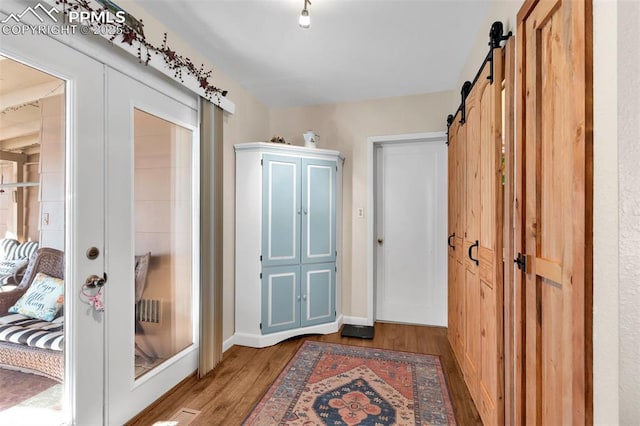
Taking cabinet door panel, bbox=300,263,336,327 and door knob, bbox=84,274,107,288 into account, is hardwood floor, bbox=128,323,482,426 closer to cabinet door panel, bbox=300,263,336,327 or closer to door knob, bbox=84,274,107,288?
cabinet door panel, bbox=300,263,336,327

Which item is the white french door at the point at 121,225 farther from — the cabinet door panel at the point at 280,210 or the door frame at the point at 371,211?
the door frame at the point at 371,211

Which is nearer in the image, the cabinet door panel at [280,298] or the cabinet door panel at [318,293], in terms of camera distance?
the cabinet door panel at [280,298]

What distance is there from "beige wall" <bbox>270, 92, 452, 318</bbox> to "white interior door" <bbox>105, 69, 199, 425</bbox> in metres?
1.64

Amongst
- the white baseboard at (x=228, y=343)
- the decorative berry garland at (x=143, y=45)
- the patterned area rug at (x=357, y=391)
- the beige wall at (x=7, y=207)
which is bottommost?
the patterned area rug at (x=357, y=391)

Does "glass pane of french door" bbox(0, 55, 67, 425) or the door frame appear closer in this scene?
"glass pane of french door" bbox(0, 55, 67, 425)

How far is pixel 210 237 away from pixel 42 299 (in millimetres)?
1136

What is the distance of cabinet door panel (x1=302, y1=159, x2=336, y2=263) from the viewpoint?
10.2 ft

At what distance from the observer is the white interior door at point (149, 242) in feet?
5.76

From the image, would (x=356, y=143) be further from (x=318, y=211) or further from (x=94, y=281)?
(x=94, y=281)

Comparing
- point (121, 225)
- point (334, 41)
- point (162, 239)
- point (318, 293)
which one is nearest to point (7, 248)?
point (121, 225)

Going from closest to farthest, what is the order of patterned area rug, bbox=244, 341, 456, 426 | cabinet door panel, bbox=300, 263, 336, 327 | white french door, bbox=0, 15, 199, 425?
1. white french door, bbox=0, 15, 199, 425
2. patterned area rug, bbox=244, 341, 456, 426
3. cabinet door panel, bbox=300, 263, 336, 327

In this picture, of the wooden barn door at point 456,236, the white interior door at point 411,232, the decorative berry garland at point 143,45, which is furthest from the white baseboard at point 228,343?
the decorative berry garland at point 143,45

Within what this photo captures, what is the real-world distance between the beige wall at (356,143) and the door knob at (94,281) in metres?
2.37

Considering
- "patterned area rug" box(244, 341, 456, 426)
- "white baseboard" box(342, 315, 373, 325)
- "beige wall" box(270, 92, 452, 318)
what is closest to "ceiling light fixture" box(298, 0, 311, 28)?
"beige wall" box(270, 92, 452, 318)
